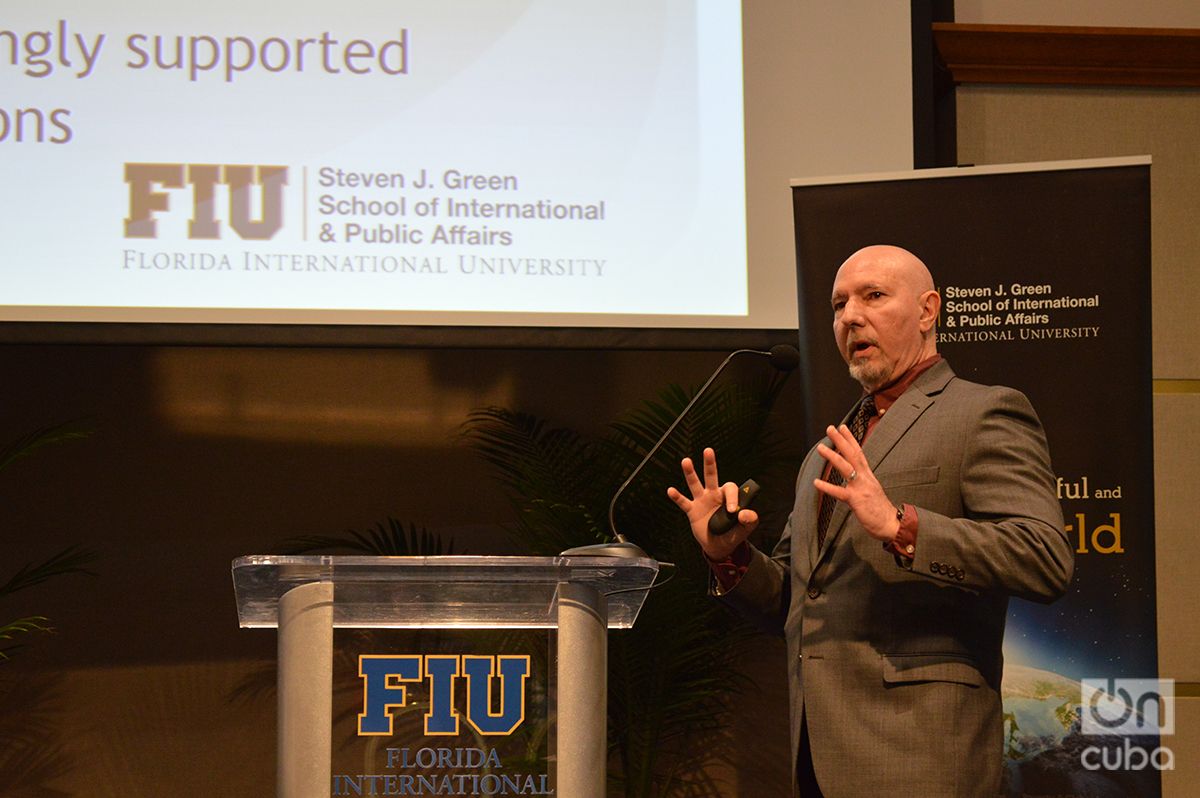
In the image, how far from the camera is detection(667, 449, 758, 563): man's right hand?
220cm

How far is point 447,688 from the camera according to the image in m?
1.70

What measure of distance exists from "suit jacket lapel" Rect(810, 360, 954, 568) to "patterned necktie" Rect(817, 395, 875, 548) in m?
0.02

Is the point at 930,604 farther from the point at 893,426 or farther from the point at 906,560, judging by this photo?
the point at 893,426

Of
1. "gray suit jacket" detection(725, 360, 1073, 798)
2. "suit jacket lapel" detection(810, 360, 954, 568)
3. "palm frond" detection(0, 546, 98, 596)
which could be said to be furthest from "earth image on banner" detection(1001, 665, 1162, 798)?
"palm frond" detection(0, 546, 98, 596)

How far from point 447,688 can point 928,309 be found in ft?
3.97

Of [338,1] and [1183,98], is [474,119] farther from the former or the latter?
[1183,98]

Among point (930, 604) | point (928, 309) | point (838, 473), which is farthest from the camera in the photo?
point (928, 309)

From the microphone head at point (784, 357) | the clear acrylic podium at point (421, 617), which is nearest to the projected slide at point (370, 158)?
the microphone head at point (784, 357)

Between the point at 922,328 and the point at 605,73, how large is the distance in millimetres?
1696

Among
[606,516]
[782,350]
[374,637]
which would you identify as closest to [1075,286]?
[782,350]

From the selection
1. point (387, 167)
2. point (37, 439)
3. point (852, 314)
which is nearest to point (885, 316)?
point (852, 314)

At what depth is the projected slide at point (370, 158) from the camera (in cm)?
362

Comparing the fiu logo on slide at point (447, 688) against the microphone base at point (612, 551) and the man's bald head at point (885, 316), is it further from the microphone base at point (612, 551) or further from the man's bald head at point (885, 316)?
the man's bald head at point (885, 316)

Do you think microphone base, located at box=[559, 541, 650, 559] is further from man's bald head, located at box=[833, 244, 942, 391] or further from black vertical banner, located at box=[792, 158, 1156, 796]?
black vertical banner, located at box=[792, 158, 1156, 796]
